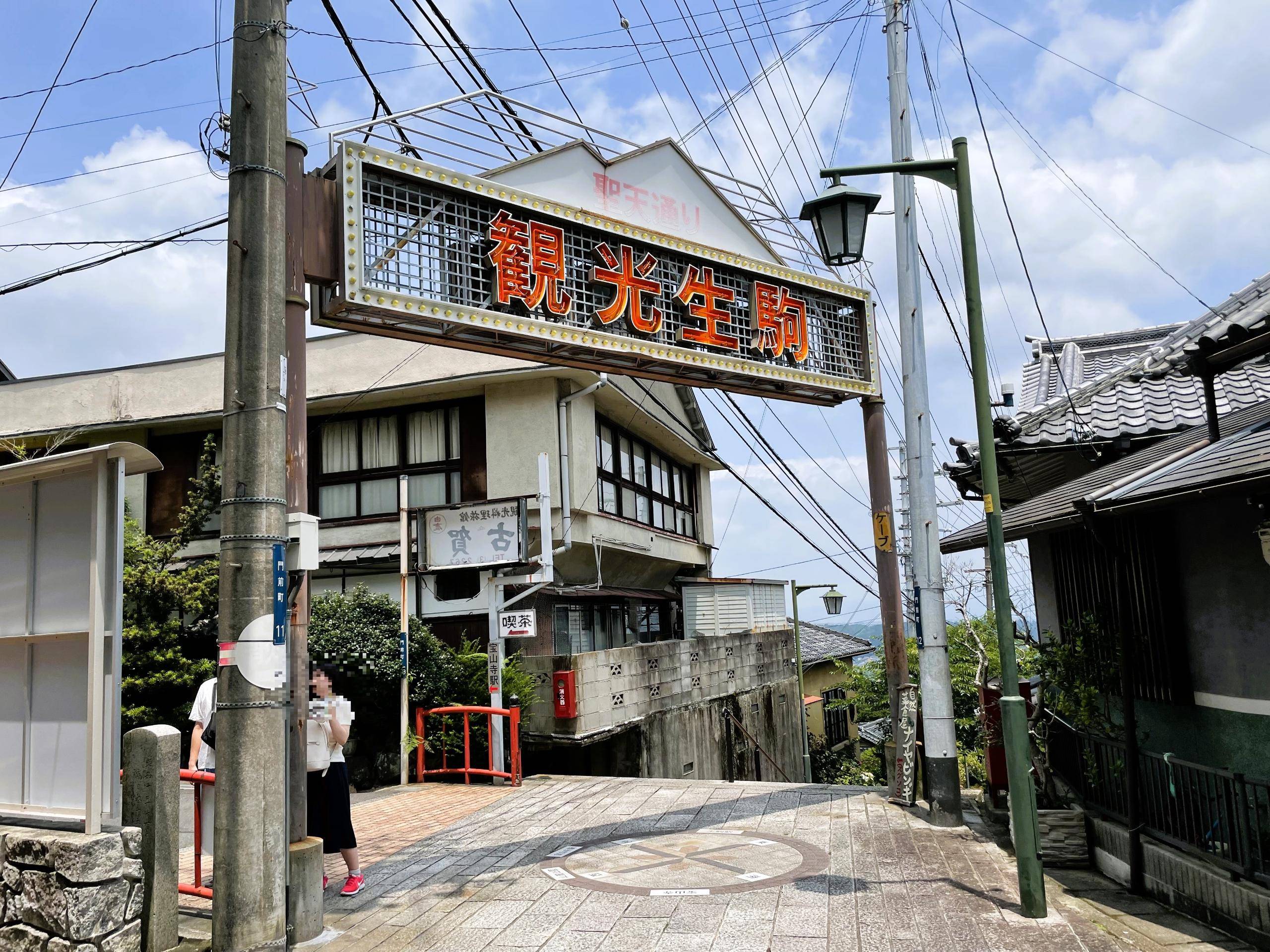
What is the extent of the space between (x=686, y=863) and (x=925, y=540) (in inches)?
175

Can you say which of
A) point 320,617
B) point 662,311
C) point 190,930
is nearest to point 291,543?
point 190,930

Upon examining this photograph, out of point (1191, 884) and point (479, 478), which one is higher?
point (479, 478)

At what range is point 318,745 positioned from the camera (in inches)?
298

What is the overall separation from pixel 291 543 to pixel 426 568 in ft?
33.9

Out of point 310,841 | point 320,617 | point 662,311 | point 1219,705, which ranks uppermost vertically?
point 662,311

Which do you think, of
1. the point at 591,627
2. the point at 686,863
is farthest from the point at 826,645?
the point at 686,863

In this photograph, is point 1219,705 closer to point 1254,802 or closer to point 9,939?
point 1254,802

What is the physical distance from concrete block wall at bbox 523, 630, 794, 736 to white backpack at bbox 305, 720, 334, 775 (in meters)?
8.90

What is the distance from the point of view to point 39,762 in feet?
21.7

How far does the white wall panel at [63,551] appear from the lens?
652 centimetres

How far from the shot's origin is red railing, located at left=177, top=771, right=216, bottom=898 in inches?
294

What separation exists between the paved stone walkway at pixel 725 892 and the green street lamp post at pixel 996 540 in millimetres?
532

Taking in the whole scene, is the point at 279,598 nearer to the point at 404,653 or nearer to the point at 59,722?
the point at 59,722

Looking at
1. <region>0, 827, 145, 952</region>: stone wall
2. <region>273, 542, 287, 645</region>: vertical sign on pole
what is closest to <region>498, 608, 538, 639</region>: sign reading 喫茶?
<region>273, 542, 287, 645</region>: vertical sign on pole
